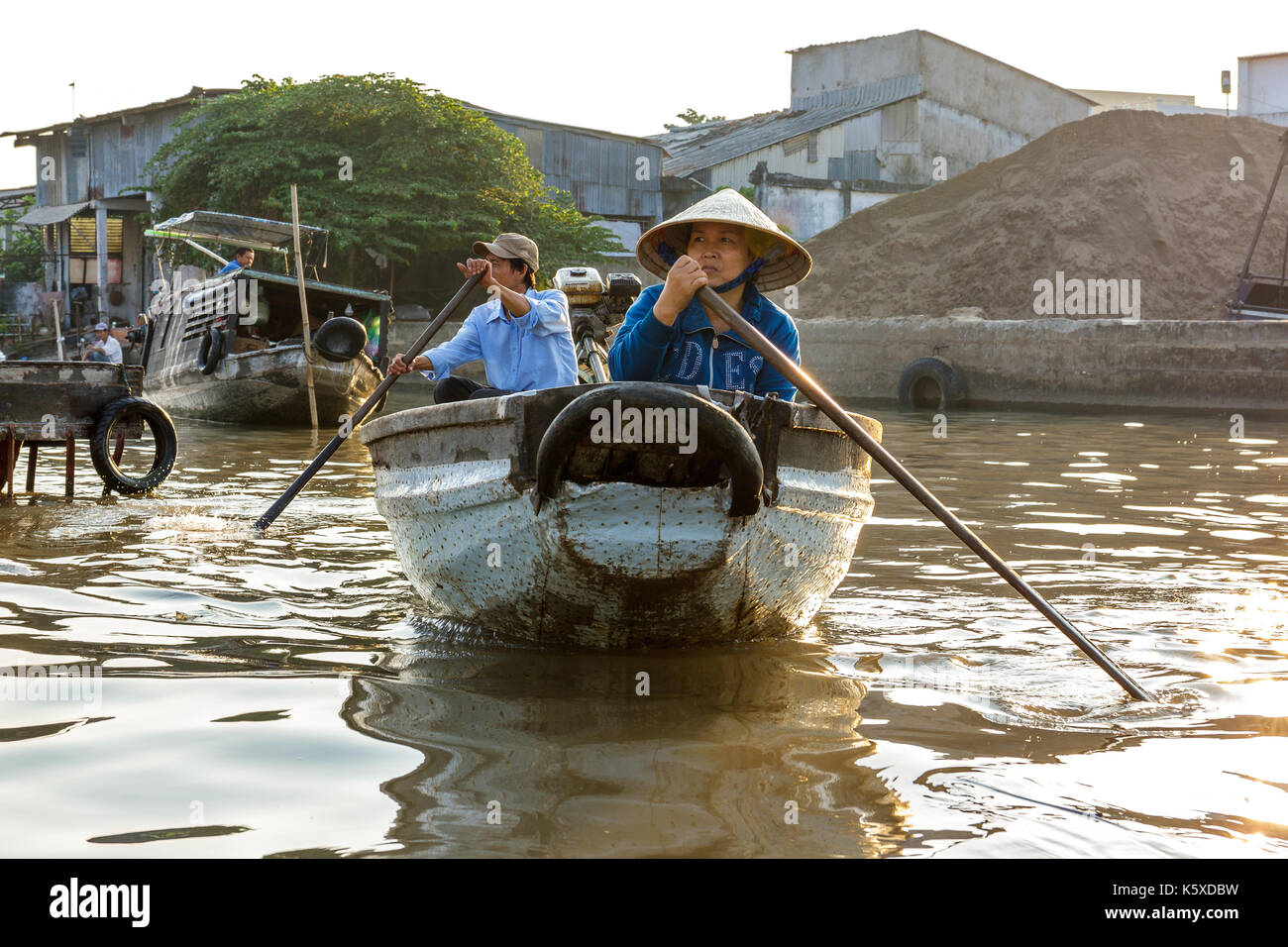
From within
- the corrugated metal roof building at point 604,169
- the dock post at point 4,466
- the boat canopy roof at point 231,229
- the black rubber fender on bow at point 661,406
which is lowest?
the dock post at point 4,466

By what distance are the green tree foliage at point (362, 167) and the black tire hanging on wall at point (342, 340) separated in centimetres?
910

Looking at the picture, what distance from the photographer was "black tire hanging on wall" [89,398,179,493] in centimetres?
754

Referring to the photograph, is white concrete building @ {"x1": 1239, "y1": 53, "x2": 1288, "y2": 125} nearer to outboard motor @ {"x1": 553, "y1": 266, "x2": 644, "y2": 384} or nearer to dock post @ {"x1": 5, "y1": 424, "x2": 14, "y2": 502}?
outboard motor @ {"x1": 553, "y1": 266, "x2": 644, "y2": 384}

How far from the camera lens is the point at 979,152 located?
34.2m

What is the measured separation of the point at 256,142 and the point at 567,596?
69.4 ft

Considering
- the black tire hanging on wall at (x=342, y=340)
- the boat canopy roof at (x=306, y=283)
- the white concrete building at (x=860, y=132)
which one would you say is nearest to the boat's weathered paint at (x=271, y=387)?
the black tire hanging on wall at (x=342, y=340)

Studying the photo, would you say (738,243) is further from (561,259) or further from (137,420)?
(561,259)

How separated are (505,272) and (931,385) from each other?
40.0 ft

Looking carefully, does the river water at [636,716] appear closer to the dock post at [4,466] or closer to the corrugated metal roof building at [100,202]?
the dock post at [4,466]

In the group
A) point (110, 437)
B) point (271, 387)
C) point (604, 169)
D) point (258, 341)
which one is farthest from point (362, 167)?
point (110, 437)

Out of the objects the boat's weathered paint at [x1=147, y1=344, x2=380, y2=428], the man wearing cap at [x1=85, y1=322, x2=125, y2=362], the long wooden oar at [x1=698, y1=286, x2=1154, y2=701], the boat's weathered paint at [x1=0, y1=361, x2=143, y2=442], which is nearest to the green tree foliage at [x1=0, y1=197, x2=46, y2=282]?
the man wearing cap at [x1=85, y1=322, x2=125, y2=362]

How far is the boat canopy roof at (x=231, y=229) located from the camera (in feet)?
45.1

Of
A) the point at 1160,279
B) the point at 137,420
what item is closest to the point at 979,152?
the point at 1160,279

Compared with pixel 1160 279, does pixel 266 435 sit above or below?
below
